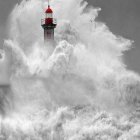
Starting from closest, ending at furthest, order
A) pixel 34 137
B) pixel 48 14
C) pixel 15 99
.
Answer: pixel 34 137, pixel 15 99, pixel 48 14

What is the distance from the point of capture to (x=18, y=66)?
65.7 metres

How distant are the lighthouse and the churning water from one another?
46 cm

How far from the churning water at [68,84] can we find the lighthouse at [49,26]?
18.2 inches

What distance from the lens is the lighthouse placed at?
6856 cm

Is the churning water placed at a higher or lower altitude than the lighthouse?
lower

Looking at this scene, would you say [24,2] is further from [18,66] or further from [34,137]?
[34,137]

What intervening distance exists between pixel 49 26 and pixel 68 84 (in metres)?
5.91

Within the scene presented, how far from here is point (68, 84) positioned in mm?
65625

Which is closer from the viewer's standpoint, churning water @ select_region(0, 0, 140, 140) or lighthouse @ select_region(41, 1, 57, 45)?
churning water @ select_region(0, 0, 140, 140)

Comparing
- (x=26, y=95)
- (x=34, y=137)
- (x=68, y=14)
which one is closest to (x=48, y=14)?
(x=68, y=14)

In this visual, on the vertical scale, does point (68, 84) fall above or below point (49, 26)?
below

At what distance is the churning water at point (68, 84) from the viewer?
61.9 meters

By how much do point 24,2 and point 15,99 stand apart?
9661 mm

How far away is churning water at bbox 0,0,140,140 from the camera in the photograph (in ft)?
203
